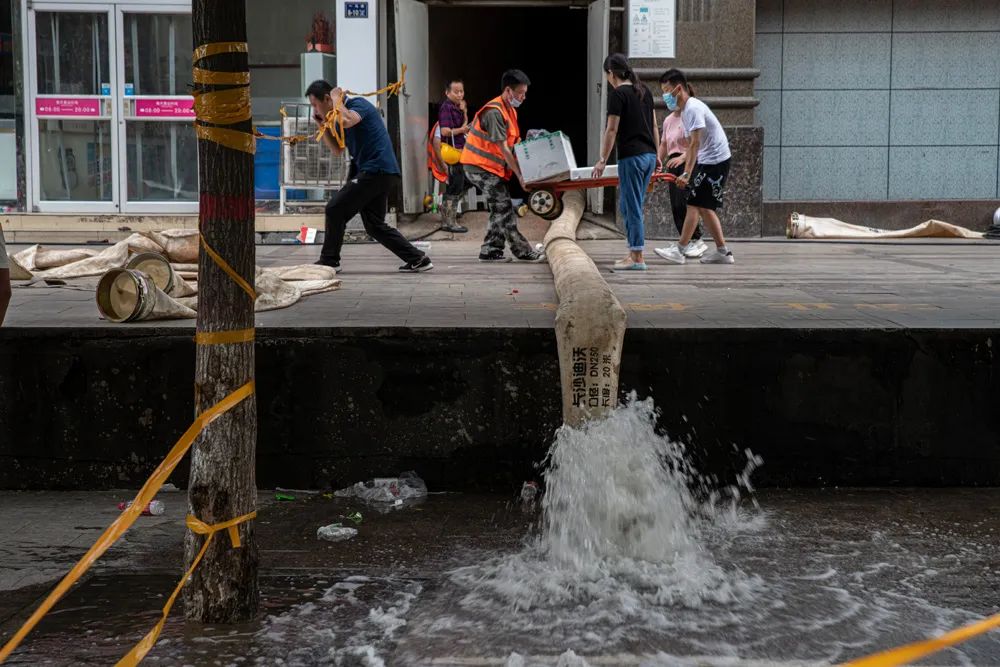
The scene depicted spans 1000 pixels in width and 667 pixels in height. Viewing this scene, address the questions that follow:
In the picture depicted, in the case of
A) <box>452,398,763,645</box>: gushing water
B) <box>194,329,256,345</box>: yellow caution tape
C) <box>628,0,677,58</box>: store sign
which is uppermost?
<box>628,0,677,58</box>: store sign

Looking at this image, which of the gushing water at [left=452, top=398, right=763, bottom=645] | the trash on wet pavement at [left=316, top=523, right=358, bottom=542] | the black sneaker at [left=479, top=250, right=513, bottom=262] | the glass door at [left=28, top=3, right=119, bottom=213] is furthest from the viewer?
the glass door at [left=28, top=3, right=119, bottom=213]

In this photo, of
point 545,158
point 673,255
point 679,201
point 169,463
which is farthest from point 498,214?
point 169,463

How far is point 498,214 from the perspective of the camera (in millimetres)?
10969

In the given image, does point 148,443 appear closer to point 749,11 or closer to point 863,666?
point 863,666

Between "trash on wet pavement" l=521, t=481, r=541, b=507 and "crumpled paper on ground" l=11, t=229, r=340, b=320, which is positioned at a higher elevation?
"crumpled paper on ground" l=11, t=229, r=340, b=320

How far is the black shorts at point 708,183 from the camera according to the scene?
10508 millimetres

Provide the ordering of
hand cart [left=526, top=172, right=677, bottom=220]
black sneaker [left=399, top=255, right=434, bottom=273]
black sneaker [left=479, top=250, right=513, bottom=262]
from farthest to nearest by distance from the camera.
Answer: black sneaker [left=479, top=250, right=513, bottom=262], hand cart [left=526, top=172, right=677, bottom=220], black sneaker [left=399, top=255, right=434, bottom=273]

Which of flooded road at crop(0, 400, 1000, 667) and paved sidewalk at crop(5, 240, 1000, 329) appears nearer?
flooded road at crop(0, 400, 1000, 667)

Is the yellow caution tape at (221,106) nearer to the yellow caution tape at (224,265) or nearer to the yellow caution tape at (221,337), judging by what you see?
the yellow caution tape at (224,265)

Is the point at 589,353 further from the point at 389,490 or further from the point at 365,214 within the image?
the point at 365,214

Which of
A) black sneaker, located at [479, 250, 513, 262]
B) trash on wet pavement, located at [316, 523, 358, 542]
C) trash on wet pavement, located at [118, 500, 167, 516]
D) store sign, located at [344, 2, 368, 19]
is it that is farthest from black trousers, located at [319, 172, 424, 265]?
store sign, located at [344, 2, 368, 19]

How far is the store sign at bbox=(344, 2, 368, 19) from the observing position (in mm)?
13992

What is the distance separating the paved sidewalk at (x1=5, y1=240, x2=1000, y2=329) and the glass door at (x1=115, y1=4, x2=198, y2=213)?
340 centimetres

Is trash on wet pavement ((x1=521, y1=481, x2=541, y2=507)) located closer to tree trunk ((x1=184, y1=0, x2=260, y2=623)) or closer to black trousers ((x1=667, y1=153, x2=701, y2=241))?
tree trunk ((x1=184, y1=0, x2=260, y2=623))
